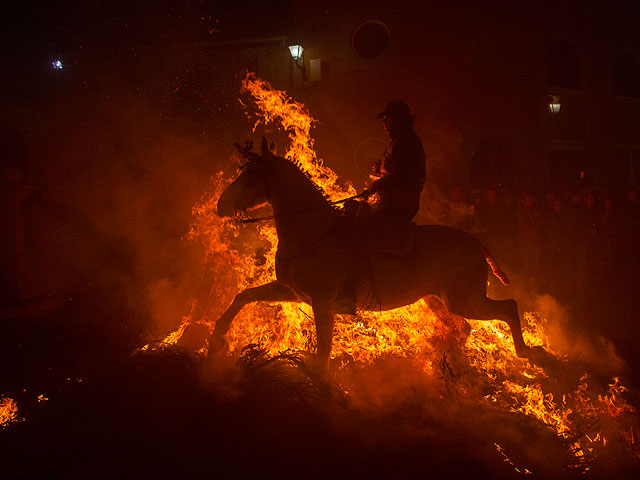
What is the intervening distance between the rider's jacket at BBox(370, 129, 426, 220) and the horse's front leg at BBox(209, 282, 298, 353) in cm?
132

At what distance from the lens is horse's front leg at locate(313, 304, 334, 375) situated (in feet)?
14.3

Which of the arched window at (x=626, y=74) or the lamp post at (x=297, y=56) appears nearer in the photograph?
the lamp post at (x=297, y=56)

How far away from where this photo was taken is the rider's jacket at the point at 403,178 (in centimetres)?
436

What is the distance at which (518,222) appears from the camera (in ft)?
30.0

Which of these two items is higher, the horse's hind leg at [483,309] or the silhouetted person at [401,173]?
the silhouetted person at [401,173]

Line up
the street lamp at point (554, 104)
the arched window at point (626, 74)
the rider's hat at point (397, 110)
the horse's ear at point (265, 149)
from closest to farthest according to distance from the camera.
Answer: the horse's ear at point (265, 149), the rider's hat at point (397, 110), the street lamp at point (554, 104), the arched window at point (626, 74)

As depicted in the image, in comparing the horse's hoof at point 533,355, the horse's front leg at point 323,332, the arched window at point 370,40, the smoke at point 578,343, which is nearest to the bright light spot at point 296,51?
the arched window at point 370,40

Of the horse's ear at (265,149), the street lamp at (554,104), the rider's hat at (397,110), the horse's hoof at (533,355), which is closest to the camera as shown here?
the horse's ear at (265,149)

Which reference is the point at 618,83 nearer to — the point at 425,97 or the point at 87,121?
the point at 425,97

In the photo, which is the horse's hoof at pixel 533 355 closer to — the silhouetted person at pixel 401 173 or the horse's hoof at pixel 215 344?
the silhouetted person at pixel 401 173

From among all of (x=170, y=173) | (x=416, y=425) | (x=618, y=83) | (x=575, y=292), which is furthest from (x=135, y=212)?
(x=618, y=83)

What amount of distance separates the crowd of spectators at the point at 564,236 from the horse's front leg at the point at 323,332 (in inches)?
208

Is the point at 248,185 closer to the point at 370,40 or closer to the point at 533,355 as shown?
the point at 533,355

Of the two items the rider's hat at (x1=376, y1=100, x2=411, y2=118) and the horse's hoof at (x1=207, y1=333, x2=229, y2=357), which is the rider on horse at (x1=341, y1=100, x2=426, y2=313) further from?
the horse's hoof at (x1=207, y1=333, x2=229, y2=357)
